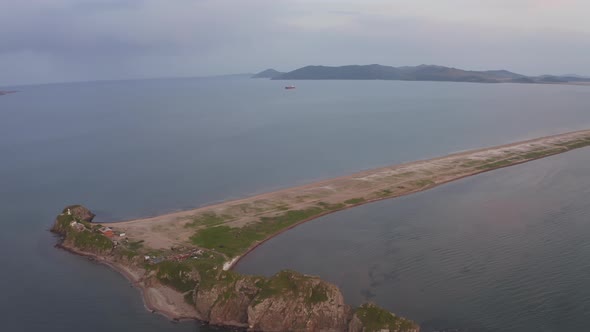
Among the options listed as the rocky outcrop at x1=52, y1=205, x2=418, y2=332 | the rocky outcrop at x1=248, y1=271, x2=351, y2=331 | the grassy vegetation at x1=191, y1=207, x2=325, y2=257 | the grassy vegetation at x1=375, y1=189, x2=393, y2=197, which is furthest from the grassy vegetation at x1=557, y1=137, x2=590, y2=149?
the rocky outcrop at x1=52, y1=205, x2=418, y2=332

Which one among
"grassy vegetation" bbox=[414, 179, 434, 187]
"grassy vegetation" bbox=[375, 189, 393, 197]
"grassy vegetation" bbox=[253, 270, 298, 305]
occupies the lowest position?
"grassy vegetation" bbox=[253, 270, 298, 305]

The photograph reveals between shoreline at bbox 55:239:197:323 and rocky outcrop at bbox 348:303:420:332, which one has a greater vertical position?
rocky outcrop at bbox 348:303:420:332

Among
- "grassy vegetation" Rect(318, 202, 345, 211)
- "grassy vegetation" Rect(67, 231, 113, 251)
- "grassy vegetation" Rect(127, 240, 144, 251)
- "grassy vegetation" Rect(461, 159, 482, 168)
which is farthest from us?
"grassy vegetation" Rect(461, 159, 482, 168)

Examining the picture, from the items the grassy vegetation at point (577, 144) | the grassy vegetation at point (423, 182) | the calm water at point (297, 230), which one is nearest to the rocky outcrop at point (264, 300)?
the calm water at point (297, 230)

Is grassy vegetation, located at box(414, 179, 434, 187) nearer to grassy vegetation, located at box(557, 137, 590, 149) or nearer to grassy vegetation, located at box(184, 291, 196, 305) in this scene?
grassy vegetation, located at box(184, 291, 196, 305)

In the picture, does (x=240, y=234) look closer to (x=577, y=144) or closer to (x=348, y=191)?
(x=348, y=191)

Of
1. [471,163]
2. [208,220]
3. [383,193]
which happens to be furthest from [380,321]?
[471,163]
